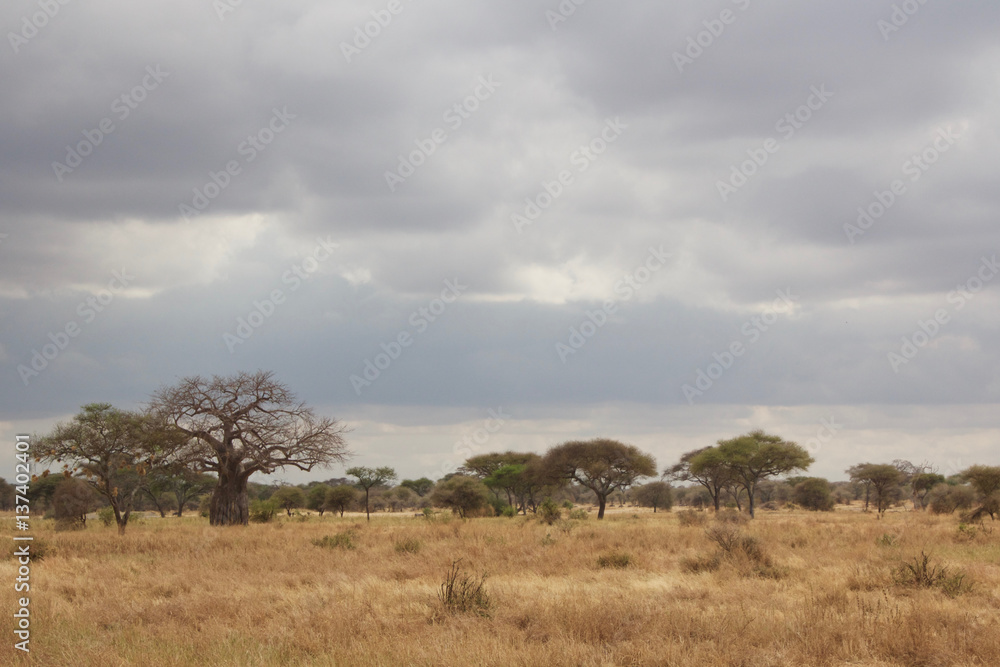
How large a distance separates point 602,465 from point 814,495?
28.6m

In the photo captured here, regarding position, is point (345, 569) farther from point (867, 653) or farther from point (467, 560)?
point (867, 653)

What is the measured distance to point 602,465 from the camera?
55.8 metres

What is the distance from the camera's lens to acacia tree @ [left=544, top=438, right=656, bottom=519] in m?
55.9

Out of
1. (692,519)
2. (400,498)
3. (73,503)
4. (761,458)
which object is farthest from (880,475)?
(73,503)

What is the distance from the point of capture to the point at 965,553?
2228cm

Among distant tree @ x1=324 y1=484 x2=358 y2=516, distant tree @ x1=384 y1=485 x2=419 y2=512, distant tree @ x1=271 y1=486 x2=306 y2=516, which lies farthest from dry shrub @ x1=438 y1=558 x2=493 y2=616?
distant tree @ x1=384 y1=485 x2=419 y2=512

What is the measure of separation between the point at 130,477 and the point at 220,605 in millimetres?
53322

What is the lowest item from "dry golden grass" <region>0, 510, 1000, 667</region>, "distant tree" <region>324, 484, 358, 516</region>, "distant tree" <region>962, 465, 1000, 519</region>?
"distant tree" <region>324, 484, 358, 516</region>

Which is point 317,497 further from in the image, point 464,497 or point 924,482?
point 924,482

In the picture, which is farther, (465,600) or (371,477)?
(371,477)

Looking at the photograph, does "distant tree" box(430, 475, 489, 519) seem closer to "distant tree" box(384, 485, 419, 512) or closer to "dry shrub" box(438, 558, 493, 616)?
"distant tree" box(384, 485, 419, 512)

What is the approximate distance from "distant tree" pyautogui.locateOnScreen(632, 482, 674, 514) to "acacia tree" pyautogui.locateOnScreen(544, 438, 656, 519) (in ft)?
77.8

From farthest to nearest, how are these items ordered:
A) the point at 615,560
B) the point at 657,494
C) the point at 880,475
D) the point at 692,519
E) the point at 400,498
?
the point at 400,498 → the point at 657,494 → the point at 880,475 → the point at 692,519 → the point at 615,560

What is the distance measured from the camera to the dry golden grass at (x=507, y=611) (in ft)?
31.3
